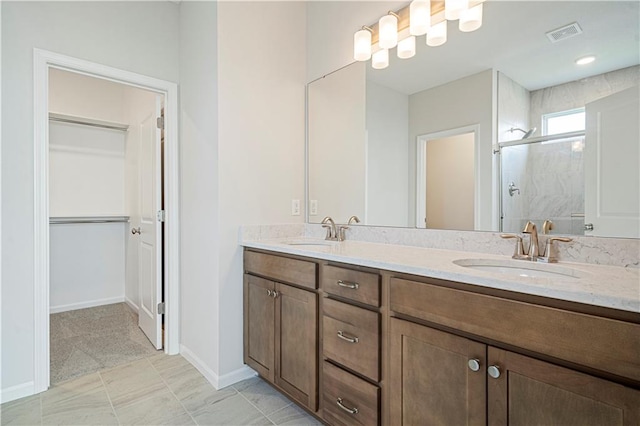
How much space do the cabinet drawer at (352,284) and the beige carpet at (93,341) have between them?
1.79 metres

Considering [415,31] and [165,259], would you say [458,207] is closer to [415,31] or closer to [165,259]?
[415,31]

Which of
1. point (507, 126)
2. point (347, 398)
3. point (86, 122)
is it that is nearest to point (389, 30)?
point (507, 126)

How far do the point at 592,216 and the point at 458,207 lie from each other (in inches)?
21.1

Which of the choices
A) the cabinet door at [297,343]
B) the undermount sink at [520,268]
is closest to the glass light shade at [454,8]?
the undermount sink at [520,268]

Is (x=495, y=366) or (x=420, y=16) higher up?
(x=420, y=16)

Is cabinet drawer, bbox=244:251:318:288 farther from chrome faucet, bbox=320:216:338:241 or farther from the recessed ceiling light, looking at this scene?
the recessed ceiling light

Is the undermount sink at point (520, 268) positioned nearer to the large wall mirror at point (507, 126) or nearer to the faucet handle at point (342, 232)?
the large wall mirror at point (507, 126)

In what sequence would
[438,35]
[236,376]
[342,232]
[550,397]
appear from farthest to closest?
[342,232] < [236,376] < [438,35] < [550,397]

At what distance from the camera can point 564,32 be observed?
1.35 m

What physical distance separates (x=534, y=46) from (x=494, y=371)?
135cm

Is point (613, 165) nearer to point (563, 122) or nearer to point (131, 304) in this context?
point (563, 122)

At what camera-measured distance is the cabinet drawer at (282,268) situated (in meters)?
1.61

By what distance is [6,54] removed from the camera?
188 cm

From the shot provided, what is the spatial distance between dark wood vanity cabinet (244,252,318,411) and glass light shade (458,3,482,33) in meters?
1.40
